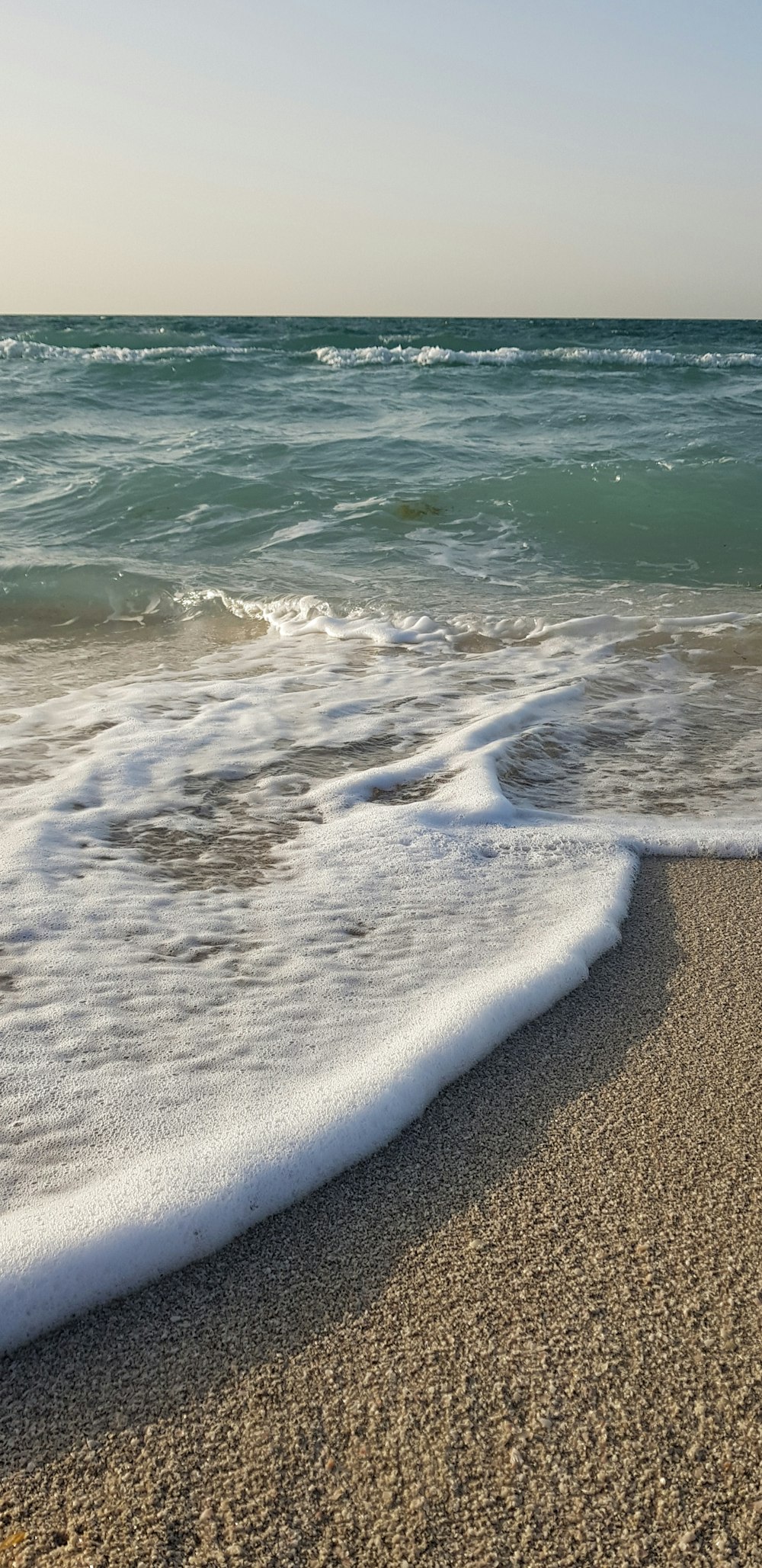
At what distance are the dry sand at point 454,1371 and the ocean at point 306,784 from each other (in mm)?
111

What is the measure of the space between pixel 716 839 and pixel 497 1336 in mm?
1756

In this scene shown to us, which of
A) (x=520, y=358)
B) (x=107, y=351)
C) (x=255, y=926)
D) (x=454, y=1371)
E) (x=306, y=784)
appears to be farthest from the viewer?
(x=520, y=358)

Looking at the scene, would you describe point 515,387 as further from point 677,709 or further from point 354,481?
point 677,709

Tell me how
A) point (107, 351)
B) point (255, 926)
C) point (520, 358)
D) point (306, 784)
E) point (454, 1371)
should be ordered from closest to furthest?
1. point (454, 1371)
2. point (255, 926)
3. point (306, 784)
4. point (107, 351)
5. point (520, 358)

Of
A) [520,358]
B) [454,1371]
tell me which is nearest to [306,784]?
[454,1371]

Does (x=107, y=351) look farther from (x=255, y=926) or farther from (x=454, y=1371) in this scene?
(x=454, y=1371)

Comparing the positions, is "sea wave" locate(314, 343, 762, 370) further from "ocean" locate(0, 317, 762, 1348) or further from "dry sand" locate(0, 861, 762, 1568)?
"dry sand" locate(0, 861, 762, 1568)

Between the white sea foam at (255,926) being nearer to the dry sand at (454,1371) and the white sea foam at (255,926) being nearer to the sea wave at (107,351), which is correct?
the dry sand at (454,1371)

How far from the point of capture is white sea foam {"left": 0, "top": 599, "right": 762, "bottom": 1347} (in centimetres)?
156

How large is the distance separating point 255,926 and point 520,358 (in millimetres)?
18916

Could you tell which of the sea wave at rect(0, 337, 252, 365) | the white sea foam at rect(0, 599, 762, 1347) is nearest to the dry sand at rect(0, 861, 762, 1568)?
the white sea foam at rect(0, 599, 762, 1347)

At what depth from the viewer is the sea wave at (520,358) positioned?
18.2 meters

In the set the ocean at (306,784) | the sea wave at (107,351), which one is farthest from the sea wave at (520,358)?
the ocean at (306,784)

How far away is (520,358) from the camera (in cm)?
1916
